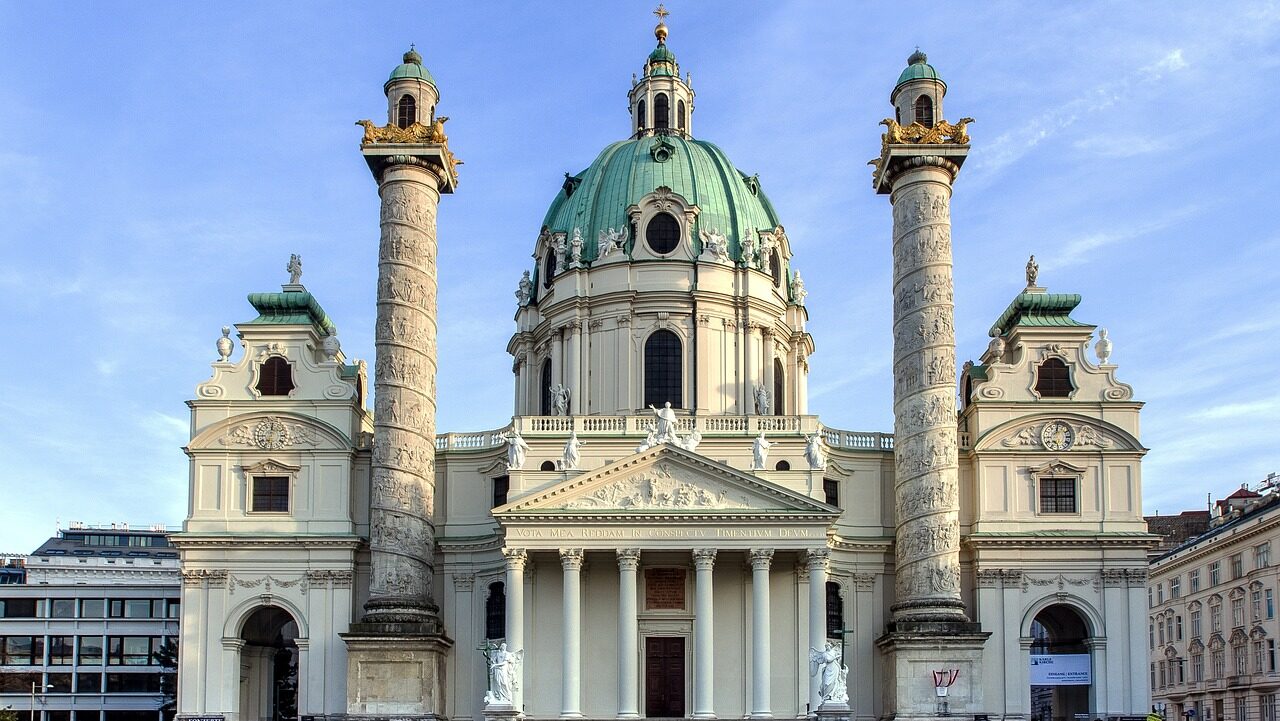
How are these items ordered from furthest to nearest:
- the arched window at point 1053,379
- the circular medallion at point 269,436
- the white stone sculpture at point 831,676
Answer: the arched window at point 1053,379 < the circular medallion at point 269,436 < the white stone sculpture at point 831,676

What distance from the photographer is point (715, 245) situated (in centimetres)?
6038

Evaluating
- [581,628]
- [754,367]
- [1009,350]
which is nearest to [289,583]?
[581,628]

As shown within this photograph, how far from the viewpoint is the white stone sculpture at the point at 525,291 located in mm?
63875

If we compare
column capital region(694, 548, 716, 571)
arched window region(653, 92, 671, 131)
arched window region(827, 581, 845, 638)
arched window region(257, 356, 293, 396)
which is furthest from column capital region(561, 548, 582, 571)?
arched window region(653, 92, 671, 131)

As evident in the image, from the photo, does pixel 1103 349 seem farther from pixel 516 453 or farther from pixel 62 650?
pixel 62 650

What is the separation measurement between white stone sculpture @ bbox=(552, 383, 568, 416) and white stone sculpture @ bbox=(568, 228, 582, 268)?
203 inches

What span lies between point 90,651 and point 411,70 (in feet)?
131

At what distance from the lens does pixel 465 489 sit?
5497 cm

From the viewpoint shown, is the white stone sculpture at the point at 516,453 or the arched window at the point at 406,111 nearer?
the white stone sculpture at the point at 516,453

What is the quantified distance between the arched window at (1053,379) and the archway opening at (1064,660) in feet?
24.6

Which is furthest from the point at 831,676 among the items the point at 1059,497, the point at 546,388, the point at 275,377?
the point at 275,377

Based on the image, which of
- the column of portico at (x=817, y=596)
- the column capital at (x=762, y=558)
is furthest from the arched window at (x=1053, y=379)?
the column capital at (x=762, y=558)

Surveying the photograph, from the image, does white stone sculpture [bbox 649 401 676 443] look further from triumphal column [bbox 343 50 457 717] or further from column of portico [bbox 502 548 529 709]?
triumphal column [bbox 343 50 457 717]

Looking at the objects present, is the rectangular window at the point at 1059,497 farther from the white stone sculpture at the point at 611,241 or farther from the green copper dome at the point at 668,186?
the white stone sculpture at the point at 611,241
